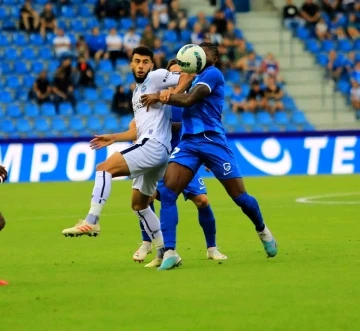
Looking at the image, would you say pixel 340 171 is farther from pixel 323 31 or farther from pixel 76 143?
pixel 323 31

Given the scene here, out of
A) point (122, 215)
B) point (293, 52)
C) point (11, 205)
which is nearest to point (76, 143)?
point (11, 205)

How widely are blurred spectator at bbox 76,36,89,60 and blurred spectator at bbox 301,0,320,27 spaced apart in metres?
6.89

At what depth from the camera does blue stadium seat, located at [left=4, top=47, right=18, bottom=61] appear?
28547 millimetres

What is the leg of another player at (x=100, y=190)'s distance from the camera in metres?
9.54

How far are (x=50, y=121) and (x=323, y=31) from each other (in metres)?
9.10

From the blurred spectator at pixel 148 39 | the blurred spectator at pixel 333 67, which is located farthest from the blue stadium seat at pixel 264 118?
the blurred spectator at pixel 148 39

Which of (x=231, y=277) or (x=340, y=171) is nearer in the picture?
(x=231, y=277)

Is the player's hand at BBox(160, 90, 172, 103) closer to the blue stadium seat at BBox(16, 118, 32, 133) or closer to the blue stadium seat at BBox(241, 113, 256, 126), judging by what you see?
the blue stadium seat at BBox(16, 118, 32, 133)

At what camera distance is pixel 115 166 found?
10.1 metres

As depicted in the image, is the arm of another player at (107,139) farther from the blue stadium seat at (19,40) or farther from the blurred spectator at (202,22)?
the blurred spectator at (202,22)

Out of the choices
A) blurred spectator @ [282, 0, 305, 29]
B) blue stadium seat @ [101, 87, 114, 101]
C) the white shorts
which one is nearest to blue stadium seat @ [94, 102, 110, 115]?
blue stadium seat @ [101, 87, 114, 101]

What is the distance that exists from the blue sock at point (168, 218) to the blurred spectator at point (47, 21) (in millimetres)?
19269

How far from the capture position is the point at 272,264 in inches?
402

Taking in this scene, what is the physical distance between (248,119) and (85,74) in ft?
14.2
